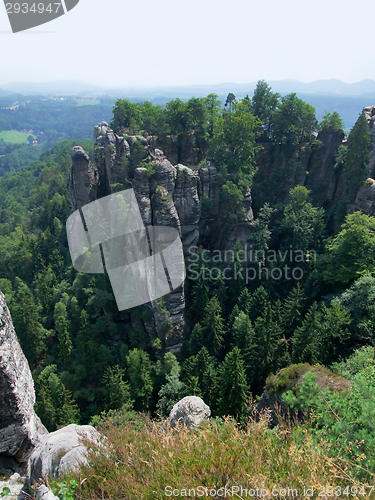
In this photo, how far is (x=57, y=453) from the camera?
11594 millimetres

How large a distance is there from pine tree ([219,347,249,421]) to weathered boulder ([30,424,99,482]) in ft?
39.5

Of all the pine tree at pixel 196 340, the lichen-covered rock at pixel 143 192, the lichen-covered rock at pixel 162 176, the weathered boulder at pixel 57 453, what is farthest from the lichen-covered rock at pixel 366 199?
the weathered boulder at pixel 57 453

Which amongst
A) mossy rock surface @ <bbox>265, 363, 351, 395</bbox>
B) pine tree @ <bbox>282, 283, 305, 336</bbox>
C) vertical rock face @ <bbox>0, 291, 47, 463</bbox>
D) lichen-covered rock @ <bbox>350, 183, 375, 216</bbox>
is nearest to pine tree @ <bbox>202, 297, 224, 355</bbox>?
pine tree @ <bbox>282, 283, 305, 336</bbox>

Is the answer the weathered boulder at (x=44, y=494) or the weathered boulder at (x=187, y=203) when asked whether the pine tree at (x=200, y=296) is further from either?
the weathered boulder at (x=44, y=494)

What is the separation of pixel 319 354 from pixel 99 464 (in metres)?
19.8

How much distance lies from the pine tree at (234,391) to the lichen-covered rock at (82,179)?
1117 inches

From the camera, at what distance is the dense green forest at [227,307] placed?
25.0 metres

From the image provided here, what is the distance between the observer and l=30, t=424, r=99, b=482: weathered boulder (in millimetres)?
10392

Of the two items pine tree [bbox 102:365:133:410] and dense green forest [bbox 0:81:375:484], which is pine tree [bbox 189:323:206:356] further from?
pine tree [bbox 102:365:133:410]

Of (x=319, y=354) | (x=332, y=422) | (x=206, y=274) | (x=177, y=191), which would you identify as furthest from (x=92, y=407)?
(x=332, y=422)

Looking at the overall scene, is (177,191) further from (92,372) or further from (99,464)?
(99,464)

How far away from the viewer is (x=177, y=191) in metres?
34.0

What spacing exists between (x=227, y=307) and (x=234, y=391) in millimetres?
12458

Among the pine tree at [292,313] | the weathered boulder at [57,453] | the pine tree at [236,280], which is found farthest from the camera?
the pine tree at [236,280]
